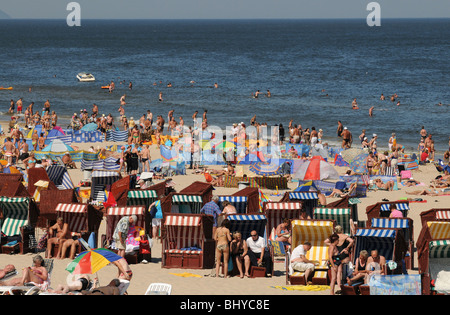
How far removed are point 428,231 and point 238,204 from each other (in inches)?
177

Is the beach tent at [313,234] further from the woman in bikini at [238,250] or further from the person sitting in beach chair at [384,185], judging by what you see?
the person sitting in beach chair at [384,185]

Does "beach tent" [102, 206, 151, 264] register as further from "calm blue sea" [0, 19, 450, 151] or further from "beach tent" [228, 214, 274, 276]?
"calm blue sea" [0, 19, 450, 151]

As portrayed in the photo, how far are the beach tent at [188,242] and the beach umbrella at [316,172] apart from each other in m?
8.55

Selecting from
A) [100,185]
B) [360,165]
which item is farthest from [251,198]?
[360,165]

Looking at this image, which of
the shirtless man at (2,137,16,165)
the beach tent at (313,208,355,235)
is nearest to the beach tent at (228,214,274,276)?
the beach tent at (313,208,355,235)

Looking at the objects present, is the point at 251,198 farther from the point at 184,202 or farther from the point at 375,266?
the point at 375,266

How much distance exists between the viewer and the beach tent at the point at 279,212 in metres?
15.0

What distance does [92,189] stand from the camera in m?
18.8

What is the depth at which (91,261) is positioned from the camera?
428 inches

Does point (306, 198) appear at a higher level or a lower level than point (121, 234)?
higher

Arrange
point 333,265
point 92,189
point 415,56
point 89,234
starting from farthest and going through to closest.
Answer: point 415,56 → point 92,189 → point 89,234 → point 333,265

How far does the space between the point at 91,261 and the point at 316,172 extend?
11.9m
